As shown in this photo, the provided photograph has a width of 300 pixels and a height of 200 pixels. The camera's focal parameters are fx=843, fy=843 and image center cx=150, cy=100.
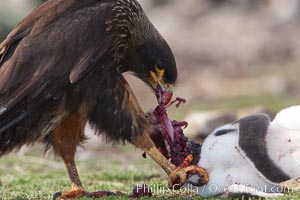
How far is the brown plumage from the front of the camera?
6570 mm

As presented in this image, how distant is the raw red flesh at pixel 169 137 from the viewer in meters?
6.95

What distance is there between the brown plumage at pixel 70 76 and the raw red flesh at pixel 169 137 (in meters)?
0.12

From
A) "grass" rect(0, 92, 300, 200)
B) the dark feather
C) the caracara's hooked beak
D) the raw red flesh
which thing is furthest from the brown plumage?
"grass" rect(0, 92, 300, 200)

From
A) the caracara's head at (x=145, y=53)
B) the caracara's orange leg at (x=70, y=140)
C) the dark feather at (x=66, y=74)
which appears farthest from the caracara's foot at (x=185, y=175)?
the caracara's head at (x=145, y=53)

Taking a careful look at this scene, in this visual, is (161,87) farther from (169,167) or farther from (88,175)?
(88,175)

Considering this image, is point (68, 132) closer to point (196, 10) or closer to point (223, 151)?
point (223, 151)

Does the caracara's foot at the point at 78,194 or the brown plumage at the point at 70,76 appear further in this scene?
the caracara's foot at the point at 78,194

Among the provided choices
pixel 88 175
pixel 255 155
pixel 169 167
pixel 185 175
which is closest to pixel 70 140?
pixel 169 167

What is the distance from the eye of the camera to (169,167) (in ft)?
22.5

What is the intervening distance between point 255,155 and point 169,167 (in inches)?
29.9

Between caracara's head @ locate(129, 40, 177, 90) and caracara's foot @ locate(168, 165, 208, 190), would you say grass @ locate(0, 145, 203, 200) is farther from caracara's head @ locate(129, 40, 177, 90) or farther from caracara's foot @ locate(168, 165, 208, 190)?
caracara's head @ locate(129, 40, 177, 90)

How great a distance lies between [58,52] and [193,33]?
79.0 feet

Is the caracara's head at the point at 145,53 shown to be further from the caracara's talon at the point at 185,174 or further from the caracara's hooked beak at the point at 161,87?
the caracara's talon at the point at 185,174

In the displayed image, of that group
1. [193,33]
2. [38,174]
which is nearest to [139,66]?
[38,174]
